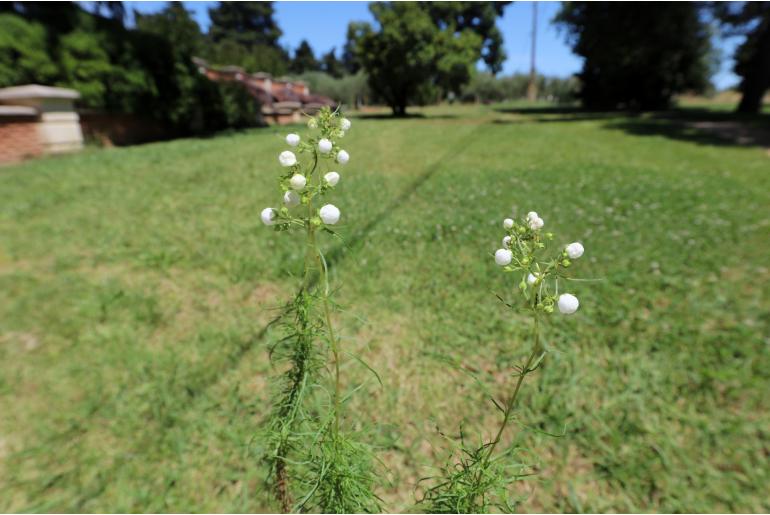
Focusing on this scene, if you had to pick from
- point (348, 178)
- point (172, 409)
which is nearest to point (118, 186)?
point (348, 178)

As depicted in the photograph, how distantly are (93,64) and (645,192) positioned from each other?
47.9ft

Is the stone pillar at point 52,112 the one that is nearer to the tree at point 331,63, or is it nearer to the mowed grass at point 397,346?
the mowed grass at point 397,346

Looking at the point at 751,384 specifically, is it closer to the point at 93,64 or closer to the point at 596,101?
the point at 93,64

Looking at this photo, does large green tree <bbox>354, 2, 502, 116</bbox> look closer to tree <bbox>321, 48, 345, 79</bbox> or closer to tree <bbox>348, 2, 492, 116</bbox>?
tree <bbox>348, 2, 492, 116</bbox>

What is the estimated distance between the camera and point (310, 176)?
1.09 metres

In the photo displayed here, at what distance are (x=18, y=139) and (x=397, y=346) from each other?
11.8 metres

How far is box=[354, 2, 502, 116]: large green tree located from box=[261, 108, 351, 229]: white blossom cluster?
2703 centimetres

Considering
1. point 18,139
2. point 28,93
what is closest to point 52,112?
point 28,93

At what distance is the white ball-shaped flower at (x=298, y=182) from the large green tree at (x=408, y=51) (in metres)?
27.2

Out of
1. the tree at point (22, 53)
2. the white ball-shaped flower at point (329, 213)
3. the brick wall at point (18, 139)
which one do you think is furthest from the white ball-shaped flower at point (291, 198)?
the tree at point (22, 53)

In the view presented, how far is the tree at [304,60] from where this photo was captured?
76312 millimetres

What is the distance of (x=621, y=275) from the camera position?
3938 mm

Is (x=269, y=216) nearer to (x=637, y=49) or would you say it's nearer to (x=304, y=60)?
(x=637, y=49)

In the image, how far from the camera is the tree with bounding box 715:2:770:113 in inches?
629
